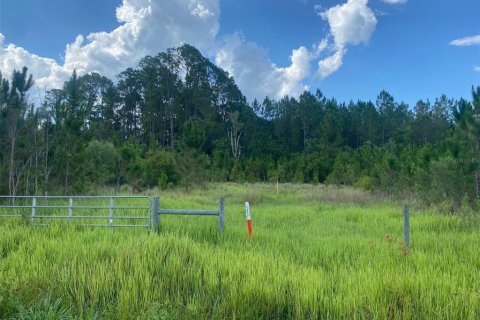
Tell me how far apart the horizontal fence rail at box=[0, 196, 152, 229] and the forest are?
2.62 m

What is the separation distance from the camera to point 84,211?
1248cm

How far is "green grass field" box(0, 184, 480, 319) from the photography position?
15.3ft

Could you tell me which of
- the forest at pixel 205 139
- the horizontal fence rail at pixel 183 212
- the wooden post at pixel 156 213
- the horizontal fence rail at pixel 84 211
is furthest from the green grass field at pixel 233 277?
the forest at pixel 205 139

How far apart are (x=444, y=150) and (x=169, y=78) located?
4815cm

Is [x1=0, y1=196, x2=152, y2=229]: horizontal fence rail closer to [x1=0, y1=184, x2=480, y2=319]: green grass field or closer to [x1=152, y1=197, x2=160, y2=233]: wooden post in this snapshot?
[x1=152, y1=197, x2=160, y2=233]: wooden post

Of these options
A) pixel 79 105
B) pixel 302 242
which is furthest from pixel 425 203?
pixel 79 105

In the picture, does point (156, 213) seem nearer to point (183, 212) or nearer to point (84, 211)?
point (183, 212)

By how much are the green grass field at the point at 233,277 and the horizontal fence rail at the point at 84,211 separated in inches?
38.8

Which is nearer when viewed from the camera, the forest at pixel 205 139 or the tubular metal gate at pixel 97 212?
the tubular metal gate at pixel 97 212

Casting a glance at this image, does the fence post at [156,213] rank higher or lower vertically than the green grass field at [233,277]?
higher

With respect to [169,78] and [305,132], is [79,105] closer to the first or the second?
[169,78]

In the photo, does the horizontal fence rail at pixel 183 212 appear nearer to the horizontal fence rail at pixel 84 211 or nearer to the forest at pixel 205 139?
the horizontal fence rail at pixel 84 211

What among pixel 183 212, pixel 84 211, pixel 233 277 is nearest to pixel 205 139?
pixel 84 211

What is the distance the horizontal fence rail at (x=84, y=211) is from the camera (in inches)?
396
